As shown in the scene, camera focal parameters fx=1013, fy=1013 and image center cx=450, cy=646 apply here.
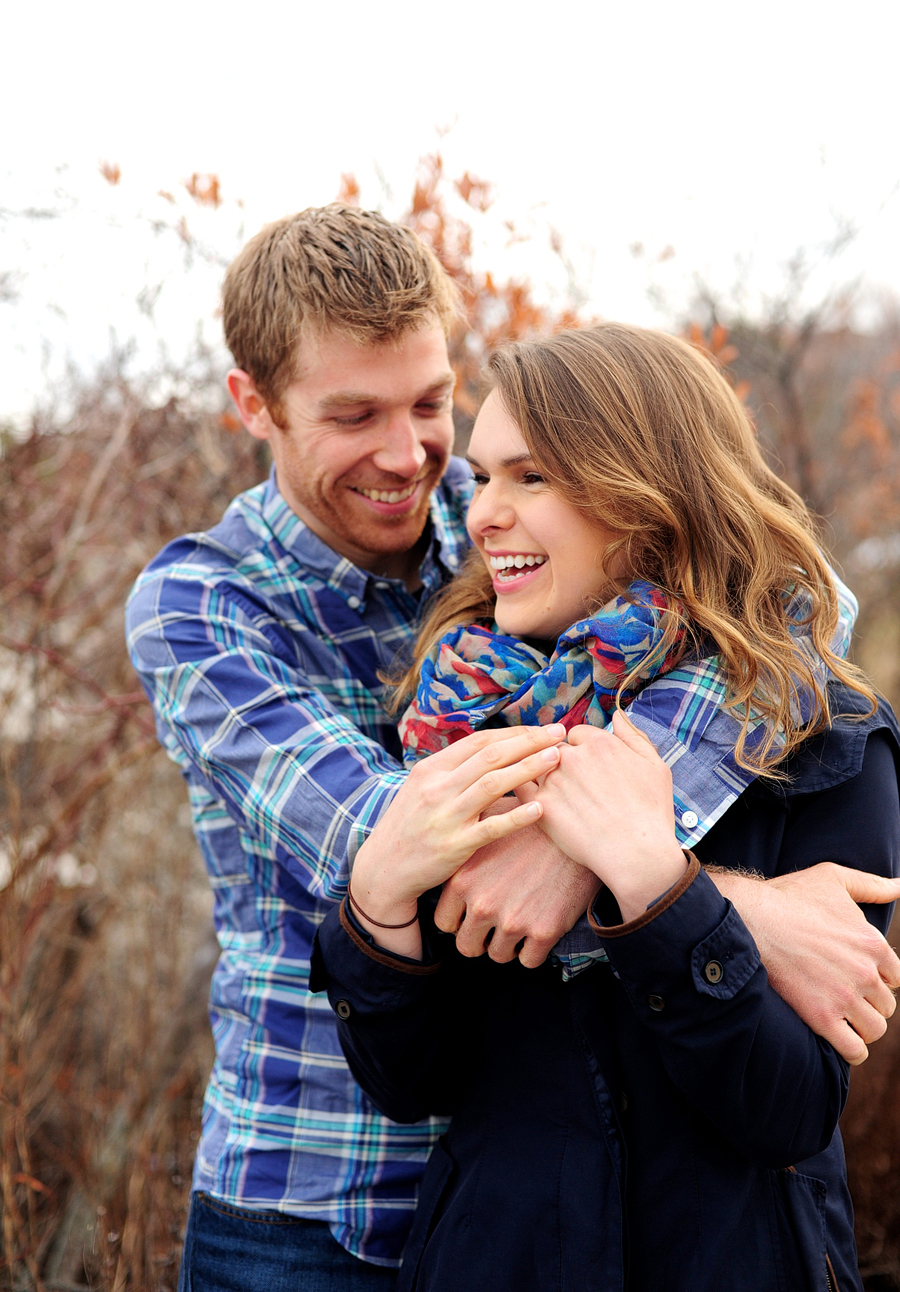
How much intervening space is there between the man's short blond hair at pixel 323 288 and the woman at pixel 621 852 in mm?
436

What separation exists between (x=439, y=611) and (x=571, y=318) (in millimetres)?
1672

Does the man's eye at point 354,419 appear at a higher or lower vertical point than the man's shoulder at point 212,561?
higher

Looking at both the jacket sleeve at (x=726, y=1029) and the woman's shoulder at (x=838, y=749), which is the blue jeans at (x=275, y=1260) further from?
the woman's shoulder at (x=838, y=749)

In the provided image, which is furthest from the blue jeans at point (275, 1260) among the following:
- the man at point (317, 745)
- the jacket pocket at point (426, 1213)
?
the jacket pocket at point (426, 1213)

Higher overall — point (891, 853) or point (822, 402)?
point (891, 853)

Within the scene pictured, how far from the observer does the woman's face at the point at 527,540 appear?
5.95ft

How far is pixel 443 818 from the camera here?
1.50 metres

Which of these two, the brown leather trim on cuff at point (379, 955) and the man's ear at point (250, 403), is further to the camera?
the man's ear at point (250, 403)

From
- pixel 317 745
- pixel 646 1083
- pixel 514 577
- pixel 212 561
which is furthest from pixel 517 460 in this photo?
pixel 646 1083

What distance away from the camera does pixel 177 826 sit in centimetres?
472

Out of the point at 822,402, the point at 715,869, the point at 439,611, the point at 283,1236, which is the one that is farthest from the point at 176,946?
the point at 822,402

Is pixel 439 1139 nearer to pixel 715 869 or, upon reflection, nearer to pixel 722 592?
pixel 715 869

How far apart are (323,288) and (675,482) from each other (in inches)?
37.2

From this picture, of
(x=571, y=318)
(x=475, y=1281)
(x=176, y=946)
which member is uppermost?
(x=571, y=318)
